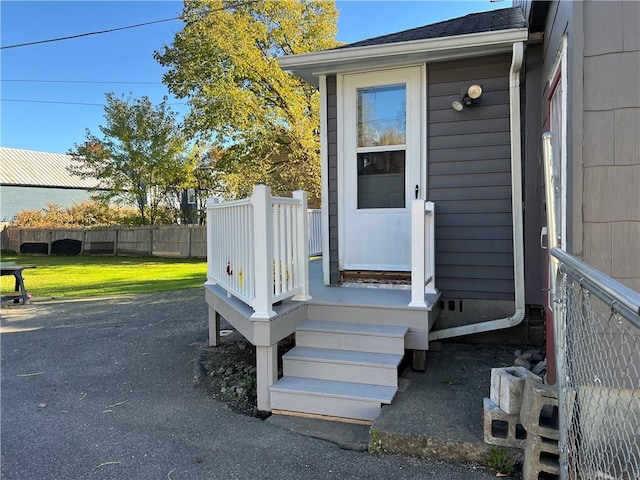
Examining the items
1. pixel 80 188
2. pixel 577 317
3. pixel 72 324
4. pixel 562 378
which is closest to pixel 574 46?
pixel 577 317

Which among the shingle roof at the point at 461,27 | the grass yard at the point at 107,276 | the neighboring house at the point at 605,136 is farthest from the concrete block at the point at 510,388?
the grass yard at the point at 107,276

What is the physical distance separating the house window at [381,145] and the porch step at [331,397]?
2.08 meters

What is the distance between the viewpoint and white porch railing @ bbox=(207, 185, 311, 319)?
9.88 ft

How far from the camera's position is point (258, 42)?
15078mm

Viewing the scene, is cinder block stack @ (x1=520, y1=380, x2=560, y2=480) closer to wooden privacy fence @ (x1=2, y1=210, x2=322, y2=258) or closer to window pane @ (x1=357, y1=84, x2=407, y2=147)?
window pane @ (x1=357, y1=84, x2=407, y2=147)

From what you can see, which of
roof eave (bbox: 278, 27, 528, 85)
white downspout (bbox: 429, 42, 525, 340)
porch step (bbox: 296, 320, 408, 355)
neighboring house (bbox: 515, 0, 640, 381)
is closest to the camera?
neighboring house (bbox: 515, 0, 640, 381)

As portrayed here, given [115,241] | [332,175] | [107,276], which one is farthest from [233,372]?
[115,241]

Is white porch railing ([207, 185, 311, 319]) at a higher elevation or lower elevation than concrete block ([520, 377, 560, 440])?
higher

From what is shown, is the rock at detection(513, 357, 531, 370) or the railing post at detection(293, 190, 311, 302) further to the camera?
the railing post at detection(293, 190, 311, 302)

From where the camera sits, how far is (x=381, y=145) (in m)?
4.48

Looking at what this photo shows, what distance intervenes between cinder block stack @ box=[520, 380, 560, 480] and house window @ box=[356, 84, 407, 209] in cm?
265

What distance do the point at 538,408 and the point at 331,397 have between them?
1.31 m

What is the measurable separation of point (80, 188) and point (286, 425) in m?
30.0

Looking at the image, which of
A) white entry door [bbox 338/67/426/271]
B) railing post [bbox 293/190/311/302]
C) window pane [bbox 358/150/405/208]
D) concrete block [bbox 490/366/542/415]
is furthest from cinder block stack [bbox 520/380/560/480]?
window pane [bbox 358/150/405/208]
